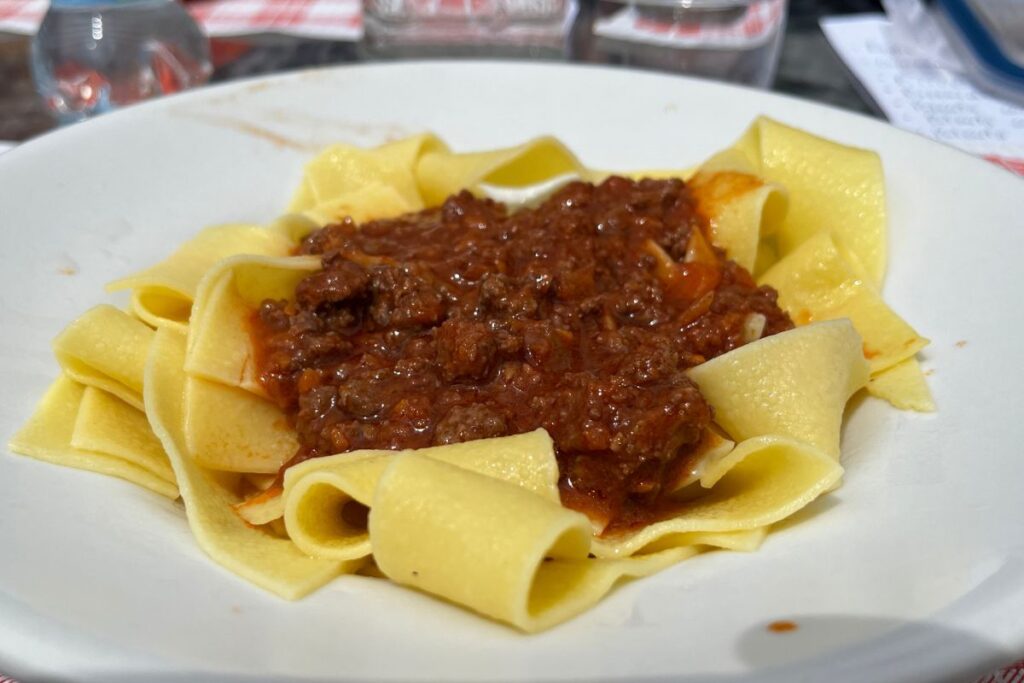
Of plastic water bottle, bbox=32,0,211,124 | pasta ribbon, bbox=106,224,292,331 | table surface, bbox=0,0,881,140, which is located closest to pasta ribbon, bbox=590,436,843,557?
pasta ribbon, bbox=106,224,292,331

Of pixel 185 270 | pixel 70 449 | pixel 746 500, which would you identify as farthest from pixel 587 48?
pixel 70 449

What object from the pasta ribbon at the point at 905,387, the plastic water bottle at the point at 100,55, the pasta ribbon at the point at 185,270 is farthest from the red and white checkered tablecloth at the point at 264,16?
the pasta ribbon at the point at 905,387

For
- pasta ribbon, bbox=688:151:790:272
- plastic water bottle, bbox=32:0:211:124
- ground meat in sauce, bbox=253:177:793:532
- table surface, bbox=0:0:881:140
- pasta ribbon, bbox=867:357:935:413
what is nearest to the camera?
ground meat in sauce, bbox=253:177:793:532

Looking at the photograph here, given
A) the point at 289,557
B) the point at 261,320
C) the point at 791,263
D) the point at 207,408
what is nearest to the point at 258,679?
the point at 289,557

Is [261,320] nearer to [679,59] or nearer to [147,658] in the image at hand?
[147,658]

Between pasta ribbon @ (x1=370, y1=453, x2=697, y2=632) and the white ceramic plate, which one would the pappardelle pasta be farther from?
the white ceramic plate

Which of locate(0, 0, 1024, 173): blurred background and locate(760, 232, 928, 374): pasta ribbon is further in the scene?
locate(0, 0, 1024, 173): blurred background
